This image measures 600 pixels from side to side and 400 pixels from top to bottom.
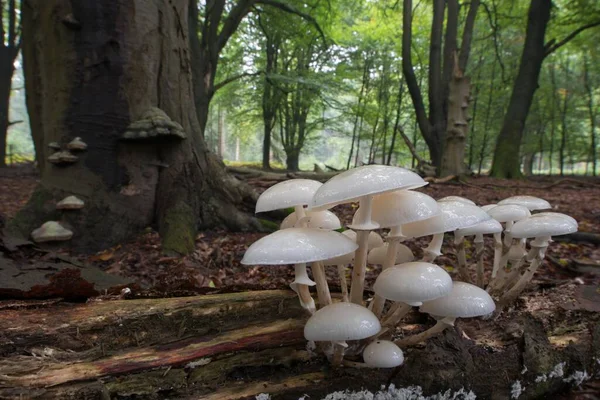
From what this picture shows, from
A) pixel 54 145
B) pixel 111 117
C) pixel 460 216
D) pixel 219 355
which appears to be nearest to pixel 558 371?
pixel 460 216

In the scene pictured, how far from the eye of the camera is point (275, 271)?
12.1ft

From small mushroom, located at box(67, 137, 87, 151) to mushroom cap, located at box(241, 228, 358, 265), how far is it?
3.30 metres

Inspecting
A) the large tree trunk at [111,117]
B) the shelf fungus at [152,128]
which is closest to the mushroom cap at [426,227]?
the large tree trunk at [111,117]

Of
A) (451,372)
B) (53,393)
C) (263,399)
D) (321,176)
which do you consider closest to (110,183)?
(53,393)

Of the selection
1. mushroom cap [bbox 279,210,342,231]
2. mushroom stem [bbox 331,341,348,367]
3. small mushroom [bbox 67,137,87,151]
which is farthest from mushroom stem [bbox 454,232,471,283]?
small mushroom [bbox 67,137,87,151]

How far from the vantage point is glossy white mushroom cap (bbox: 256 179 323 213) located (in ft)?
5.54

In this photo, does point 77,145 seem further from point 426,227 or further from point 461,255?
point 461,255

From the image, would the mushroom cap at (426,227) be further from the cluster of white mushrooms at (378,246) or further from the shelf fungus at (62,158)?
the shelf fungus at (62,158)

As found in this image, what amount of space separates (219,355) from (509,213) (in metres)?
1.65

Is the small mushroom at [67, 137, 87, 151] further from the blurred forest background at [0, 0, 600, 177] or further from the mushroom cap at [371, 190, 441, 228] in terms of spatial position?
the blurred forest background at [0, 0, 600, 177]

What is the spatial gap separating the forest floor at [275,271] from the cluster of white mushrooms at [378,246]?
357mm

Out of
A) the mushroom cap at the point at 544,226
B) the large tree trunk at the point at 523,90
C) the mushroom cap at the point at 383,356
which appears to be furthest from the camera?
the large tree trunk at the point at 523,90

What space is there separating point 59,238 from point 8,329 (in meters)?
2.35

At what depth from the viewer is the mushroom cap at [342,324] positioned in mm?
1421
